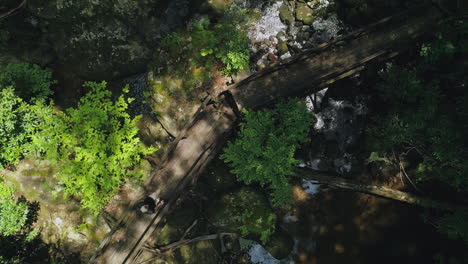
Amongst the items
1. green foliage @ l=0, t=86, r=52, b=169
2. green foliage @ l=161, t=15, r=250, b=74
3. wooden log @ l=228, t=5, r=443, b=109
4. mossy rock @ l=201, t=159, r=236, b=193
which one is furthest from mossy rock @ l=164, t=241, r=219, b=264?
green foliage @ l=161, t=15, r=250, b=74

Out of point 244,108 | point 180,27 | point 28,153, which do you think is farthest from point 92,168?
point 180,27

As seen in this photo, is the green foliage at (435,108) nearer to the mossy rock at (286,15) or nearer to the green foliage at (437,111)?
the green foliage at (437,111)

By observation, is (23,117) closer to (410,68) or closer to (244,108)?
(244,108)

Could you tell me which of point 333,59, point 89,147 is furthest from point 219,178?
point 333,59

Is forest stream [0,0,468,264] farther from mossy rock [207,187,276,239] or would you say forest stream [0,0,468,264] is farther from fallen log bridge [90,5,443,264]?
fallen log bridge [90,5,443,264]

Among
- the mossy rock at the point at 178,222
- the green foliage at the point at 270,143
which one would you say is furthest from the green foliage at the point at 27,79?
the green foliage at the point at 270,143

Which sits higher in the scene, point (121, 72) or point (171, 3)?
point (171, 3)

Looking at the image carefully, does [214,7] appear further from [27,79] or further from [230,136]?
[27,79]
